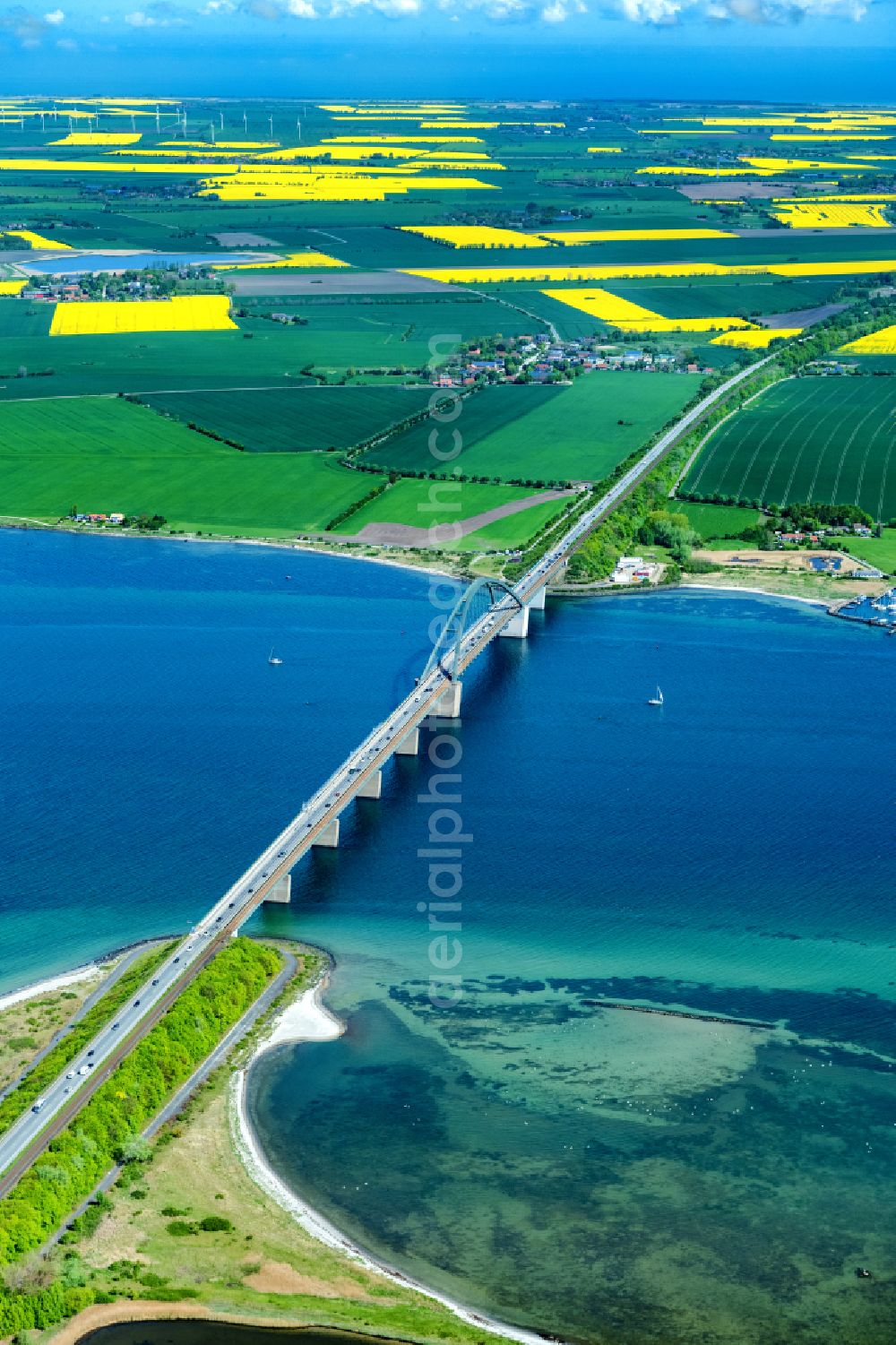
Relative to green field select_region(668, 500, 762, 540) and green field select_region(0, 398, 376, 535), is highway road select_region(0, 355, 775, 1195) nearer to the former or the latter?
green field select_region(668, 500, 762, 540)

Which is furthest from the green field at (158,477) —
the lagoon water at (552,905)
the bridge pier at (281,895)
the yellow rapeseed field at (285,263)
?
the yellow rapeseed field at (285,263)

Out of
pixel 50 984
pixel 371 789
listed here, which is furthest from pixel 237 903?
pixel 371 789

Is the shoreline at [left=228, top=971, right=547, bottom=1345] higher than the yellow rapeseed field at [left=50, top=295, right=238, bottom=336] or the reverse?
the reverse

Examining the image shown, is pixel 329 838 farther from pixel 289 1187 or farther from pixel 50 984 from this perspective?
pixel 289 1187

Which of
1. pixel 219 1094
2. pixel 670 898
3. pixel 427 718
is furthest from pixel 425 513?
pixel 219 1094

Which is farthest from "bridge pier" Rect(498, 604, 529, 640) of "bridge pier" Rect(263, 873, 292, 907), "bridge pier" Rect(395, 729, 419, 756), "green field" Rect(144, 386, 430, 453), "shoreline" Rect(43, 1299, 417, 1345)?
"shoreline" Rect(43, 1299, 417, 1345)

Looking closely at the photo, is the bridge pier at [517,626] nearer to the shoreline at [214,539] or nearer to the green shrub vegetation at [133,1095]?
the shoreline at [214,539]
